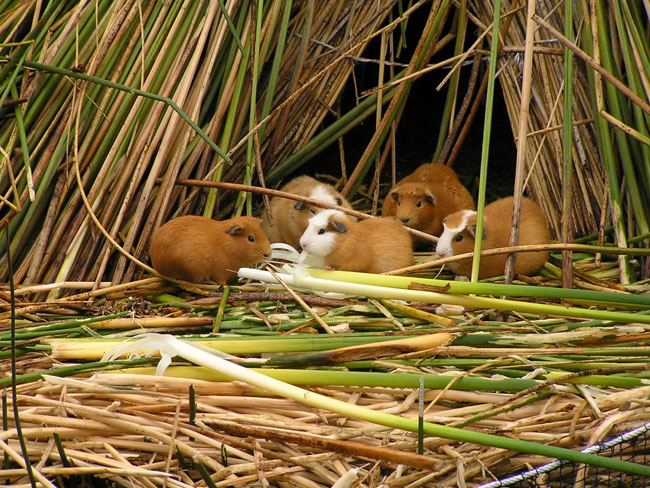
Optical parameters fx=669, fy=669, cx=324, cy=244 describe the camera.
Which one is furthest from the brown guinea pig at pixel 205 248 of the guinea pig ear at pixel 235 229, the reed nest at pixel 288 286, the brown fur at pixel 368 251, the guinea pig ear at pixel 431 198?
the guinea pig ear at pixel 431 198

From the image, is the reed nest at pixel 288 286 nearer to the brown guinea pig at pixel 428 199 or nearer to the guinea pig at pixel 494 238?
the guinea pig at pixel 494 238

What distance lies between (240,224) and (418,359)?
1.46 meters

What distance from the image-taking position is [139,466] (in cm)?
193

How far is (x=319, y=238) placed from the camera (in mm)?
3430

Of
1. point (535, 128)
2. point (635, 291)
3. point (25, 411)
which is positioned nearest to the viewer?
point (25, 411)

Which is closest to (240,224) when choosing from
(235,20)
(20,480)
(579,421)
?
(235,20)

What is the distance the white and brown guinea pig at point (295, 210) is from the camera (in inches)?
151

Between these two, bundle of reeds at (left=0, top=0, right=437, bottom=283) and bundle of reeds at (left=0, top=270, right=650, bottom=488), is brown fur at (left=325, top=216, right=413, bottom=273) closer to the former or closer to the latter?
bundle of reeds at (left=0, top=0, right=437, bottom=283)

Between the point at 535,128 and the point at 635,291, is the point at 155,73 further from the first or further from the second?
the point at 635,291

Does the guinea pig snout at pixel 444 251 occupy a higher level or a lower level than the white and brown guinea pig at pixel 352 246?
higher

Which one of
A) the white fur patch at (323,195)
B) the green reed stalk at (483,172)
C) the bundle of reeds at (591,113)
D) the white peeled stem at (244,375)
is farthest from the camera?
the white fur patch at (323,195)

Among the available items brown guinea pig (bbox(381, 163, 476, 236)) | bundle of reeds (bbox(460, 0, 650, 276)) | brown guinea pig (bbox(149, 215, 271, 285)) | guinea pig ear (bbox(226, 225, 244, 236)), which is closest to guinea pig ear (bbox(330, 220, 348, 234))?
brown guinea pig (bbox(149, 215, 271, 285))

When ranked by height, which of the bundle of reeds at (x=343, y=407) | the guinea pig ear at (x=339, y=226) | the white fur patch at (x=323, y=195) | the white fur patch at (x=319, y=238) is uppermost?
the white fur patch at (x=323, y=195)

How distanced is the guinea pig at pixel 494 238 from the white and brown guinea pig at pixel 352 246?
0.22 m
